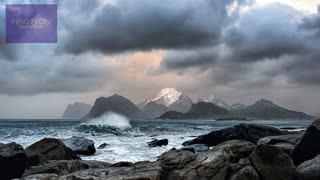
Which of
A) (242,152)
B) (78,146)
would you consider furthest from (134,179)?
(78,146)

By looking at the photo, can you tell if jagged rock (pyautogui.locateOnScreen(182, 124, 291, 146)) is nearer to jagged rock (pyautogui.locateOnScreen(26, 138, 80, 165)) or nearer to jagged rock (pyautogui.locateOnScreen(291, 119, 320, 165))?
jagged rock (pyautogui.locateOnScreen(26, 138, 80, 165))

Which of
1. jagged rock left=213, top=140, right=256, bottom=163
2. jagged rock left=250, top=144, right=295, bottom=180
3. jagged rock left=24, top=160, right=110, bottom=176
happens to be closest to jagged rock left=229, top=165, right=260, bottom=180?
jagged rock left=250, top=144, right=295, bottom=180

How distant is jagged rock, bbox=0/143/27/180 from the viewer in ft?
64.6

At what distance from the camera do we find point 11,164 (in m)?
19.8

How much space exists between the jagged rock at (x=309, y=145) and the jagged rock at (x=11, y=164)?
12358 millimetres

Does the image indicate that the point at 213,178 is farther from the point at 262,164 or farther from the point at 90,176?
the point at 90,176

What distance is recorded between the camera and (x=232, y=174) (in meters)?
15.9

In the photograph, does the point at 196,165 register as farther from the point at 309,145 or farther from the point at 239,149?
the point at 309,145

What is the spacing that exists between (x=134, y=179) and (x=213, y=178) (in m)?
2.97

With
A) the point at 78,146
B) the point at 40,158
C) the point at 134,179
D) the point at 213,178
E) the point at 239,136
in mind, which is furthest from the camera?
the point at 239,136

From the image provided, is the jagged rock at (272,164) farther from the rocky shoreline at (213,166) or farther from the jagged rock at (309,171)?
the jagged rock at (309,171)

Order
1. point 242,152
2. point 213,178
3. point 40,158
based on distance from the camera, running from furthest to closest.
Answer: point 40,158
point 242,152
point 213,178

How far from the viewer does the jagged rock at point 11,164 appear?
775 inches

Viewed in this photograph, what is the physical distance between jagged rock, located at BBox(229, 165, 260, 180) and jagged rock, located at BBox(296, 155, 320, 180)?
157 cm
